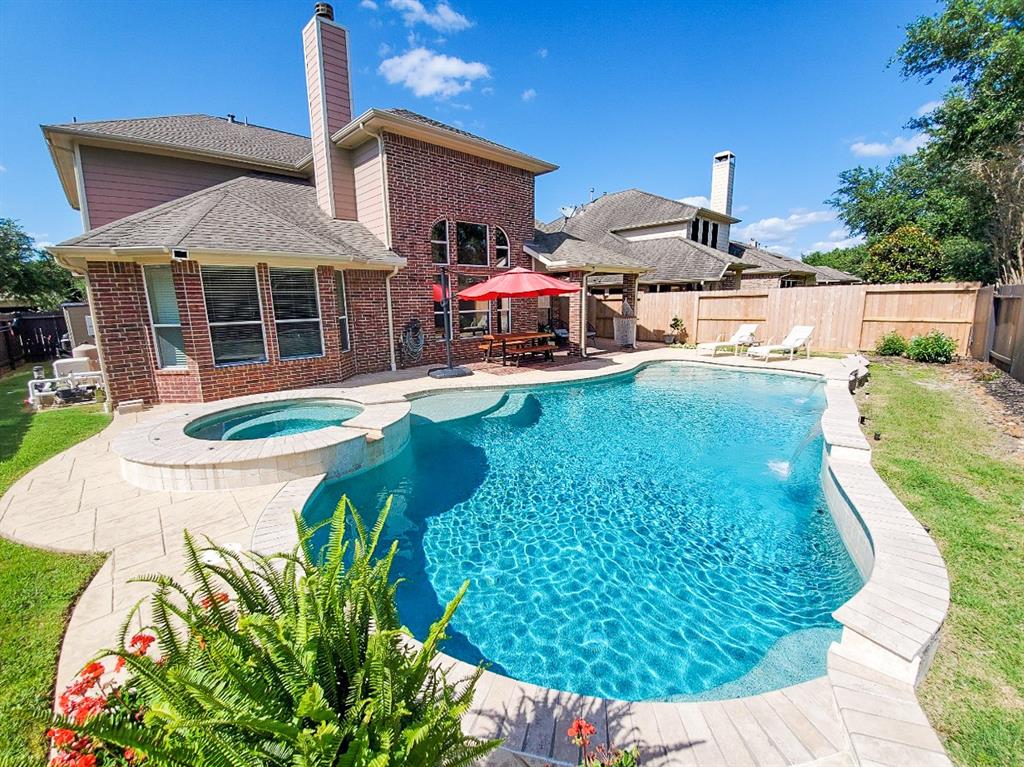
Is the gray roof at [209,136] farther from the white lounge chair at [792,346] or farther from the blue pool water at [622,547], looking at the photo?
the white lounge chair at [792,346]

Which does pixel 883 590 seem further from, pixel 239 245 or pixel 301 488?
pixel 239 245

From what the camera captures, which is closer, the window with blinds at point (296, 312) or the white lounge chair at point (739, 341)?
the window with blinds at point (296, 312)

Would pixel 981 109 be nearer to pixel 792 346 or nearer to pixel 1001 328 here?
pixel 1001 328

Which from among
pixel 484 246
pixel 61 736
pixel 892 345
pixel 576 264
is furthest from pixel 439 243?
pixel 892 345

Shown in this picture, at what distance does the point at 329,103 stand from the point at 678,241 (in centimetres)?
1880

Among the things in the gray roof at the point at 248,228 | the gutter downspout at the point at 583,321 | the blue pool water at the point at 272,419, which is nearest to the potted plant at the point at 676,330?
the gutter downspout at the point at 583,321

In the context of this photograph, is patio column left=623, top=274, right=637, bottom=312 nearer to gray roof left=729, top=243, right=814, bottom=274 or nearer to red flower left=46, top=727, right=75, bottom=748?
gray roof left=729, top=243, right=814, bottom=274

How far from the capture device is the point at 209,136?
1340cm

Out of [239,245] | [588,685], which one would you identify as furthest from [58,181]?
[588,685]

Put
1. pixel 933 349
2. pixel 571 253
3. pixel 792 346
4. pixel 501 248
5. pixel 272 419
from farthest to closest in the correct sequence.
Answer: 1. pixel 571 253
2. pixel 501 248
3. pixel 792 346
4. pixel 933 349
5. pixel 272 419

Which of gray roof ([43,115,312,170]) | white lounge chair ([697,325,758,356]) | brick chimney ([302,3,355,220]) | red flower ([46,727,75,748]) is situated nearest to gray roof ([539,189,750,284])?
white lounge chair ([697,325,758,356])

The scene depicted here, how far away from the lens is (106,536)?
4117 millimetres

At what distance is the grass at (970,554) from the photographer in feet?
7.28

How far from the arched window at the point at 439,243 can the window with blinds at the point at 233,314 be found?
511cm
